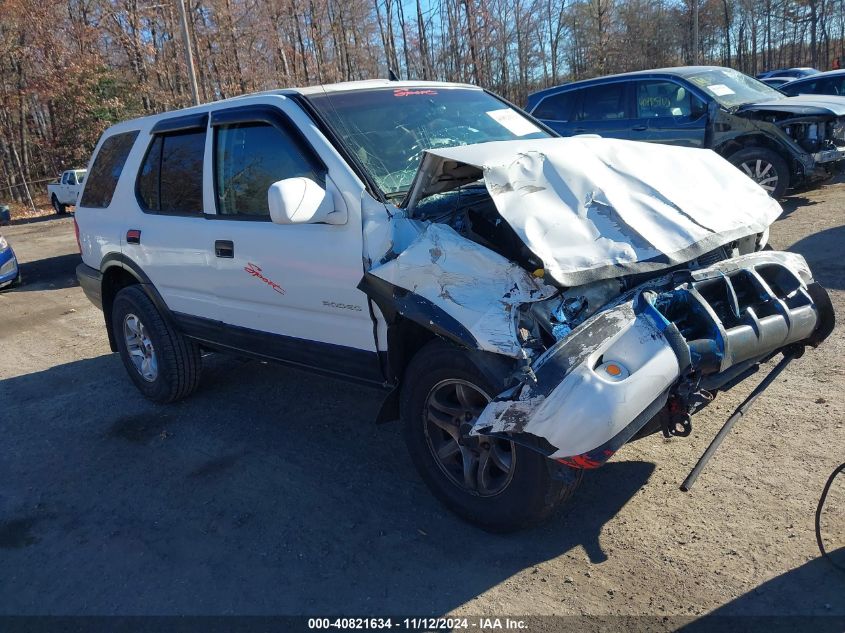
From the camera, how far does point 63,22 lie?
2862 centimetres

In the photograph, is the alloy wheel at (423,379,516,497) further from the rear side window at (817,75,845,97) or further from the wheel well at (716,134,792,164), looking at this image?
the rear side window at (817,75,845,97)

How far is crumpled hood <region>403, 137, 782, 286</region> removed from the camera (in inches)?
110

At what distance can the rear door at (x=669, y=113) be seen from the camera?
9.41 metres

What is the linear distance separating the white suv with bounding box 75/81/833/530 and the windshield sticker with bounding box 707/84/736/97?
6114mm

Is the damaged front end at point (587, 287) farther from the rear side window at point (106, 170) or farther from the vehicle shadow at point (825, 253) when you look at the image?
the vehicle shadow at point (825, 253)

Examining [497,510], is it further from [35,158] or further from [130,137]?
[35,158]

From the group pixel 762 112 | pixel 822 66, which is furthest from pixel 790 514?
pixel 822 66

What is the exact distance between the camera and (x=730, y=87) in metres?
9.72

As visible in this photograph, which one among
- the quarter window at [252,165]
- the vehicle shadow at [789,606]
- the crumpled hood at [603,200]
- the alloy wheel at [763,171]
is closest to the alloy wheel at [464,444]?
the crumpled hood at [603,200]

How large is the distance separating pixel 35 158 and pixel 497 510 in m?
34.7

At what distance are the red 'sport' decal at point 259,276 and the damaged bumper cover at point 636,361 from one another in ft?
5.29

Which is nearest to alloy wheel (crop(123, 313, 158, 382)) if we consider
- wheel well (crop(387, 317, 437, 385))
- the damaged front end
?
wheel well (crop(387, 317, 437, 385))

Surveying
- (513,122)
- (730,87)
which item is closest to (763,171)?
(730,87)

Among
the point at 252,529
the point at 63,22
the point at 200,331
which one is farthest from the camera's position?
the point at 63,22
